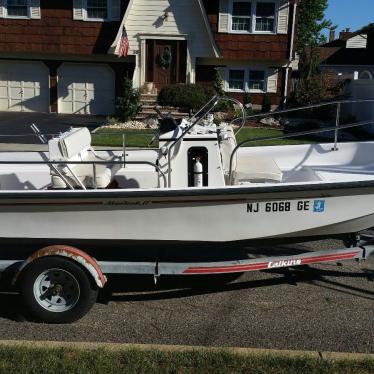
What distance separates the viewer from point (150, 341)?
4336 millimetres

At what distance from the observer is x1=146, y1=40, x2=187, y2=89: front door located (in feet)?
70.3

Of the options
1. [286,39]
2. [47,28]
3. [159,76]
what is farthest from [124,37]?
[286,39]

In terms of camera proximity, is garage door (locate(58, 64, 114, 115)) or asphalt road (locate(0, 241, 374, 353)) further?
Result: garage door (locate(58, 64, 114, 115))

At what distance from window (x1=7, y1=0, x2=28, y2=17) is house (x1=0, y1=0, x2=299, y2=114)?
0.04m

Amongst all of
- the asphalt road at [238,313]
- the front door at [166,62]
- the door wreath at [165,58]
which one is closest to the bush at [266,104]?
the front door at [166,62]

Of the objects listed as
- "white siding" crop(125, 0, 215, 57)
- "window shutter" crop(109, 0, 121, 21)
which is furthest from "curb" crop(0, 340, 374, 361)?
"window shutter" crop(109, 0, 121, 21)

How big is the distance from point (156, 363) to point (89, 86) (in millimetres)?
19861

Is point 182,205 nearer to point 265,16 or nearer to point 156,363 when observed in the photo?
point 156,363

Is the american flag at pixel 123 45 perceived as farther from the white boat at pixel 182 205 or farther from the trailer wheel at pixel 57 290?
the trailer wheel at pixel 57 290

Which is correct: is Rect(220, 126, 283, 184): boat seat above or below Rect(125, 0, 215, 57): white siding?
below

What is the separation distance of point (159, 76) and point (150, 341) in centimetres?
1843

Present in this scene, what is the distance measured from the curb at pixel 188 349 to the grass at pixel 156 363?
50 mm

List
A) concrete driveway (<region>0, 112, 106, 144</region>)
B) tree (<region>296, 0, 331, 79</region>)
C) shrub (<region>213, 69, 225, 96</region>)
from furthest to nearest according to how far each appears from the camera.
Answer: tree (<region>296, 0, 331, 79</region>)
shrub (<region>213, 69, 225, 96</region>)
concrete driveway (<region>0, 112, 106, 144</region>)

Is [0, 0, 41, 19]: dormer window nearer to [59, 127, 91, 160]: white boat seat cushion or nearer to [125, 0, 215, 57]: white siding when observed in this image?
[125, 0, 215, 57]: white siding
